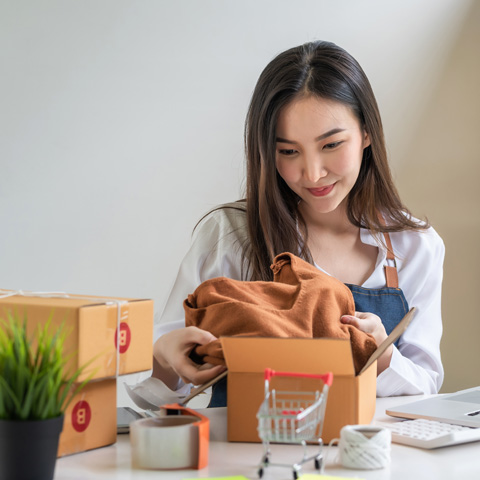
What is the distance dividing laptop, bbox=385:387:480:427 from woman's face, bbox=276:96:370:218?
629 millimetres

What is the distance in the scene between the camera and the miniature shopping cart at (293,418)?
0.79 metres

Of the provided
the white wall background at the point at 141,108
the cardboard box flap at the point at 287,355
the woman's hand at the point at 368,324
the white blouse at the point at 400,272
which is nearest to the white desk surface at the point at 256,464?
the cardboard box flap at the point at 287,355

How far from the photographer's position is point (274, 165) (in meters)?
1.70

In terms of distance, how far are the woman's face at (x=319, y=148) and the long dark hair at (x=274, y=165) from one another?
0.9 inches

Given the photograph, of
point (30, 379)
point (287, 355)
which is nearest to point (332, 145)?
point (287, 355)

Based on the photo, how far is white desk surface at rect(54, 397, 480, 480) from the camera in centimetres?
81

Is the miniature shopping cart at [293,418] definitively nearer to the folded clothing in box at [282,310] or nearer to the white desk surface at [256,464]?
the white desk surface at [256,464]

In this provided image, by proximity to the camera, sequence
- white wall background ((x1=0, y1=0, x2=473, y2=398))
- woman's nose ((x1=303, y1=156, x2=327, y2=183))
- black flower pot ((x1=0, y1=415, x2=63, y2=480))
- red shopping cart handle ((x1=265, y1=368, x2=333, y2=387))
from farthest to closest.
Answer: white wall background ((x1=0, y1=0, x2=473, y2=398)) → woman's nose ((x1=303, y1=156, x2=327, y2=183)) → red shopping cart handle ((x1=265, y1=368, x2=333, y2=387)) → black flower pot ((x1=0, y1=415, x2=63, y2=480))

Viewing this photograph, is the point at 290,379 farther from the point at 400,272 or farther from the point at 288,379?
the point at 400,272

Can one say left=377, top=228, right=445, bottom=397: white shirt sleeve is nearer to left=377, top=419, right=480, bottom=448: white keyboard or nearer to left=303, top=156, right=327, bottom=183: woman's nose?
left=303, top=156, right=327, bottom=183: woman's nose

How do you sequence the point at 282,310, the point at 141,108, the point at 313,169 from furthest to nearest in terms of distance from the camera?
the point at 141,108
the point at 313,169
the point at 282,310

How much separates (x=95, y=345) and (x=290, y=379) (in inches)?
10.4

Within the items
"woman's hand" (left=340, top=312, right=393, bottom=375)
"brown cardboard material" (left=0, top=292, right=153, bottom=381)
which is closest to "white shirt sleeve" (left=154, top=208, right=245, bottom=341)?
"woman's hand" (left=340, top=312, right=393, bottom=375)

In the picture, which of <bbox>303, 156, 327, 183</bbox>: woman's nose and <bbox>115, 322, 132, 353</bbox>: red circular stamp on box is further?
<bbox>303, 156, 327, 183</bbox>: woman's nose
